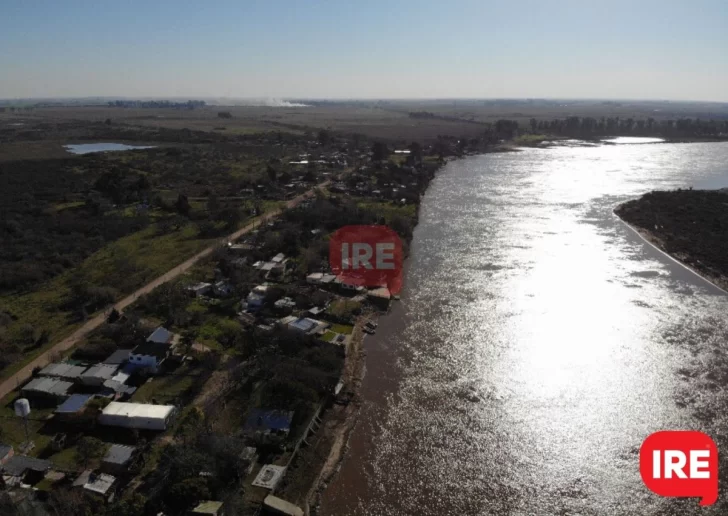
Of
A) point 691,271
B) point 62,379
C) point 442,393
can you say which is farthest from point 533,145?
point 62,379

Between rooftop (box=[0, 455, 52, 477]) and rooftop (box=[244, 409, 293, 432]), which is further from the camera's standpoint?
rooftop (box=[244, 409, 293, 432])

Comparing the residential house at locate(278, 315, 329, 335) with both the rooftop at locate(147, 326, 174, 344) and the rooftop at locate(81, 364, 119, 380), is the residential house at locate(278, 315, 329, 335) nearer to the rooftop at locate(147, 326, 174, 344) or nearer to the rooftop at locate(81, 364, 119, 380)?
the rooftop at locate(147, 326, 174, 344)

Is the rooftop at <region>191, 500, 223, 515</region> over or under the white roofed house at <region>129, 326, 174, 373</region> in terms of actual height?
under

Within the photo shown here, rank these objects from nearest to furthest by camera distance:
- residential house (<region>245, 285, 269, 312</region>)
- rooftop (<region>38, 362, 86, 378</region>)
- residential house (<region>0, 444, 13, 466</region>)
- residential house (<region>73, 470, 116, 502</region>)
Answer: residential house (<region>73, 470, 116, 502</region>) → residential house (<region>0, 444, 13, 466</region>) → rooftop (<region>38, 362, 86, 378</region>) → residential house (<region>245, 285, 269, 312</region>)

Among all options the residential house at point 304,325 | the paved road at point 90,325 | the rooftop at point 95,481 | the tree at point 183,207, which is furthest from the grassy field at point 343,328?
the tree at point 183,207

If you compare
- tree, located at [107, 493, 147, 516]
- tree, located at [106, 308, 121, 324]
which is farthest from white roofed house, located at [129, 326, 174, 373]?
tree, located at [107, 493, 147, 516]

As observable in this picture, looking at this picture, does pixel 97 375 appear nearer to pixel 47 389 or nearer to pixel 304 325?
pixel 47 389

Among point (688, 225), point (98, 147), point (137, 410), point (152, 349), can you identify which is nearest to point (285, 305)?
point (152, 349)
